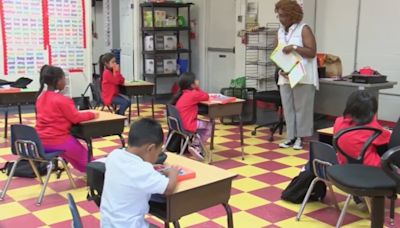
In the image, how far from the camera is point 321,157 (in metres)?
3.48

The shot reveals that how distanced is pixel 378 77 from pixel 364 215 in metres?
2.59

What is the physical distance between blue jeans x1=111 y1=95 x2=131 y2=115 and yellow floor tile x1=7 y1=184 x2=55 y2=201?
2679 mm

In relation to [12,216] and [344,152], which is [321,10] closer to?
[344,152]

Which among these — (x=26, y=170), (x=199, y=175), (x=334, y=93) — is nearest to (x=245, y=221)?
(x=199, y=175)

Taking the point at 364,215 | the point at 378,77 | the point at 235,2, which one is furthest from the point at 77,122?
the point at 235,2

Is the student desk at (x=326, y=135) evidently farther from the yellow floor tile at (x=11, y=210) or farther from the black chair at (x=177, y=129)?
the yellow floor tile at (x=11, y=210)

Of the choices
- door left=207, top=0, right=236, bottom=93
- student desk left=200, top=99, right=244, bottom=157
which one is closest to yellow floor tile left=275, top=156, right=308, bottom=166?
student desk left=200, top=99, right=244, bottom=157

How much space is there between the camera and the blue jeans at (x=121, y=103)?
7055 mm

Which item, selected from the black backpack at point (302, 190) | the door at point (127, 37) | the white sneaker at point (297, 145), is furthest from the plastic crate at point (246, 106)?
the black backpack at point (302, 190)

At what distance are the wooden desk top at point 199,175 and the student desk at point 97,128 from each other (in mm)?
1728

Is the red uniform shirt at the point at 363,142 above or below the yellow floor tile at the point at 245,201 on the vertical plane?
above

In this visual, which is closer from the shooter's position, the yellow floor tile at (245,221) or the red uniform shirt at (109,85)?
the yellow floor tile at (245,221)

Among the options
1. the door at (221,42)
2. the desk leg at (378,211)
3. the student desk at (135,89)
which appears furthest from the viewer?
the door at (221,42)

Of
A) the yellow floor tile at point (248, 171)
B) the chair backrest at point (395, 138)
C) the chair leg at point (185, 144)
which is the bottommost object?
the yellow floor tile at point (248, 171)
